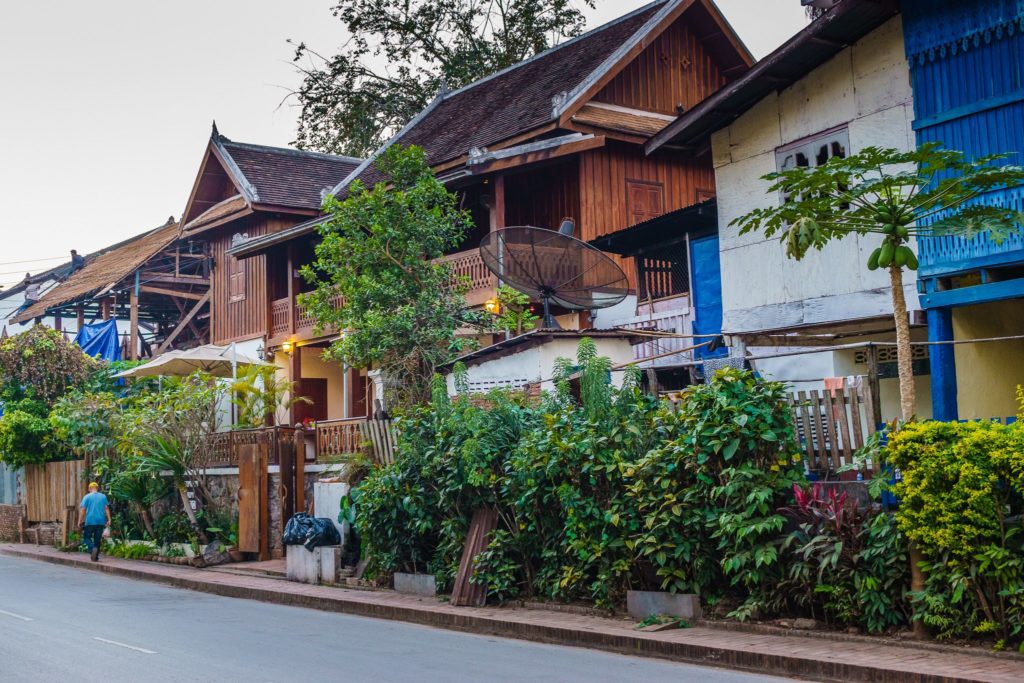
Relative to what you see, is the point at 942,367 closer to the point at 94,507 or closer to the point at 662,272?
the point at 662,272

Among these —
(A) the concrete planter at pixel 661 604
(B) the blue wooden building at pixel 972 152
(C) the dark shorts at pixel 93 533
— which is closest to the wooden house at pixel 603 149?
(B) the blue wooden building at pixel 972 152

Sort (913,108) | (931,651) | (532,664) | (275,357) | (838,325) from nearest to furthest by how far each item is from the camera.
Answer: (931,651), (532,664), (913,108), (838,325), (275,357)

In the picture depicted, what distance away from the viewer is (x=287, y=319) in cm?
2880

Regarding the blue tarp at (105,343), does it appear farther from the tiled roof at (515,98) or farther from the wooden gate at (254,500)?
the wooden gate at (254,500)

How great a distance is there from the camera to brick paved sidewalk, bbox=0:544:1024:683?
8148 millimetres

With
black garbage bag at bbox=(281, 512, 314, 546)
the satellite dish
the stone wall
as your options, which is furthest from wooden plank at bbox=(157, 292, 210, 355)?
the satellite dish

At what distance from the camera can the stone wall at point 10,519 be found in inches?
1101

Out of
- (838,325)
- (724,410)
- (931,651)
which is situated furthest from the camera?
(838,325)

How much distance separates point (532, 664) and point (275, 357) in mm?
21117

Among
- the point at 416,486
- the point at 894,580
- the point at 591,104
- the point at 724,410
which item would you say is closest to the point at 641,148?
the point at 591,104

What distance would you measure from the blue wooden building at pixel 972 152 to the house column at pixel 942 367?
12mm

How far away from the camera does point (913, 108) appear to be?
550 inches

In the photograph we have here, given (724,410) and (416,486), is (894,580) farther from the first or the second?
(416,486)

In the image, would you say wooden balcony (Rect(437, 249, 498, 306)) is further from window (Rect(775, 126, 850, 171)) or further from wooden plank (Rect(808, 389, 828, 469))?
wooden plank (Rect(808, 389, 828, 469))
